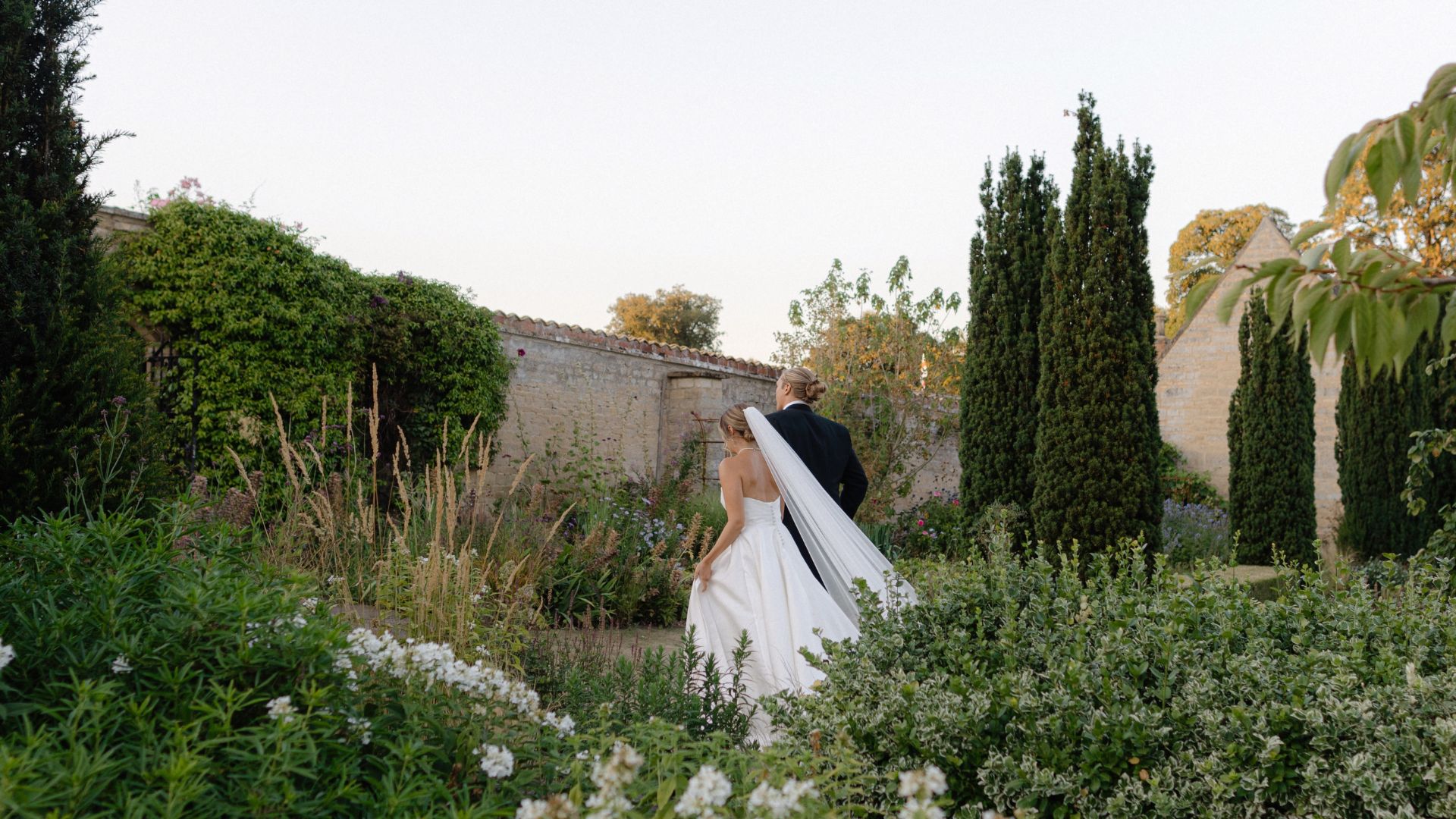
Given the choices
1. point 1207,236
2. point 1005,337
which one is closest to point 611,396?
point 1005,337

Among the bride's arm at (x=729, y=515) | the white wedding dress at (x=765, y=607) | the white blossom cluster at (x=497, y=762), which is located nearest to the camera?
the white blossom cluster at (x=497, y=762)

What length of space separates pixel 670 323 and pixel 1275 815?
2654 centimetres

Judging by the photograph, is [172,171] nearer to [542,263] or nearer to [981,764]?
[542,263]

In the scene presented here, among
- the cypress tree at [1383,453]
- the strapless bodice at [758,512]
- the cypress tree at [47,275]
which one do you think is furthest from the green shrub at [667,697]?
the cypress tree at [1383,453]

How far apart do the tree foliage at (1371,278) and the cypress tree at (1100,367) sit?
5805 mm

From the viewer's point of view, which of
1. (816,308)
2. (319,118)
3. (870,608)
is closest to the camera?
(870,608)

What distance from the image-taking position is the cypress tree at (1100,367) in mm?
6887

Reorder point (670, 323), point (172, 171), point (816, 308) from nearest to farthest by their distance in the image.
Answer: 1. point (172, 171)
2. point (816, 308)
3. point (670, 323)

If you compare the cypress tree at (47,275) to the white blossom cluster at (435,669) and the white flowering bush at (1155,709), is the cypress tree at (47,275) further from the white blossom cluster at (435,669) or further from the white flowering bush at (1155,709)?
the white flowering bush at (1155,709)

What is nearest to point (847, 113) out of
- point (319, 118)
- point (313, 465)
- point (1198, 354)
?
point (319, 118)

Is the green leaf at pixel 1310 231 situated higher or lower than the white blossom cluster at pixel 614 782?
higher

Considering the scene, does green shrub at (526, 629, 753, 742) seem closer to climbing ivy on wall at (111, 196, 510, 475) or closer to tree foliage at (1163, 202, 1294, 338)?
climbing ivy on wall at (111, 196, 510, 475)

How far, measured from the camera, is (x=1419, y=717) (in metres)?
2.03

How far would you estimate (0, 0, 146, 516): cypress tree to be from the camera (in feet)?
11.4
